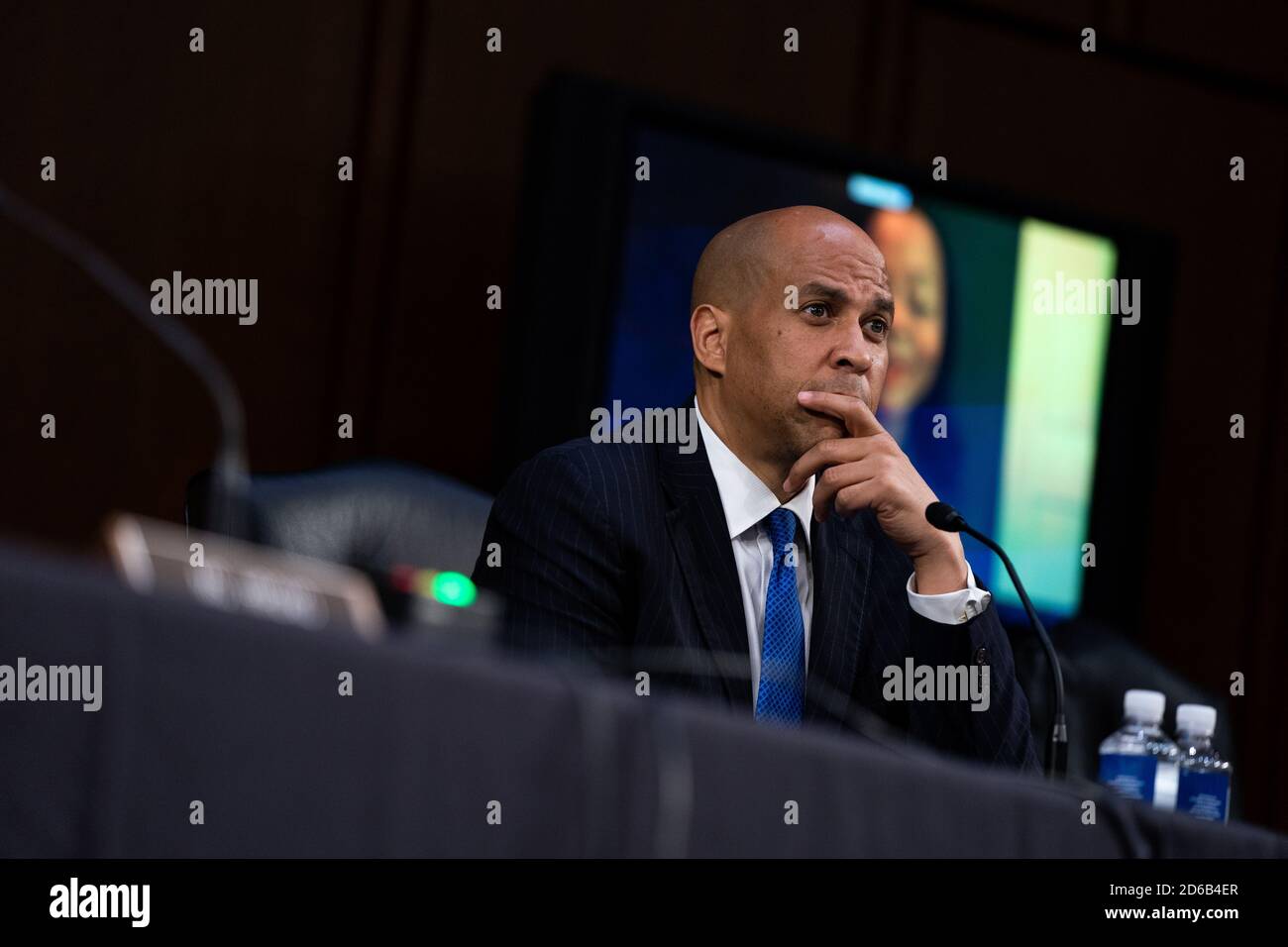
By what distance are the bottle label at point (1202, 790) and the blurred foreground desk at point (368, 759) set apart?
124 centimetres

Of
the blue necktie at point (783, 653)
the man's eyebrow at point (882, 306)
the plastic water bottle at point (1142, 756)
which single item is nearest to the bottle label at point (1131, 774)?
the plastic water bottle at point (1142, 756)

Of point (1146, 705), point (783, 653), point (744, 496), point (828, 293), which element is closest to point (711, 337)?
point (828, 293)

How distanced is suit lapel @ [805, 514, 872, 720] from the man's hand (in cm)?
10

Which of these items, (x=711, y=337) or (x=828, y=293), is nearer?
(x=828, y=293)

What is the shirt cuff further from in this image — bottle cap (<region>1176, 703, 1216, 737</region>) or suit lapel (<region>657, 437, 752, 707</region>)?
bottle cap (<region>1176, 703, 1216, 737</region>)

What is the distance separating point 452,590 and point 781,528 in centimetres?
96

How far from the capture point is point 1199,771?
218cm

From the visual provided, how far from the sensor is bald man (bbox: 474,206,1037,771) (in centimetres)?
184

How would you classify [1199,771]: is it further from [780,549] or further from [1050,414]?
[1050,414]

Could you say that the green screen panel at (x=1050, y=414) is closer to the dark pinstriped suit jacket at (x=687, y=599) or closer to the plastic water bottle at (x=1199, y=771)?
the plastic water bottle at (x=1199, y=771)

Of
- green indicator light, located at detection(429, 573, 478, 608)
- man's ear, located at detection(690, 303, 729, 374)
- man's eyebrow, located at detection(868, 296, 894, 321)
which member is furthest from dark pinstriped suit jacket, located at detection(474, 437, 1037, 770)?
green indicator light, located at detection(429, 573, 478, 608)
